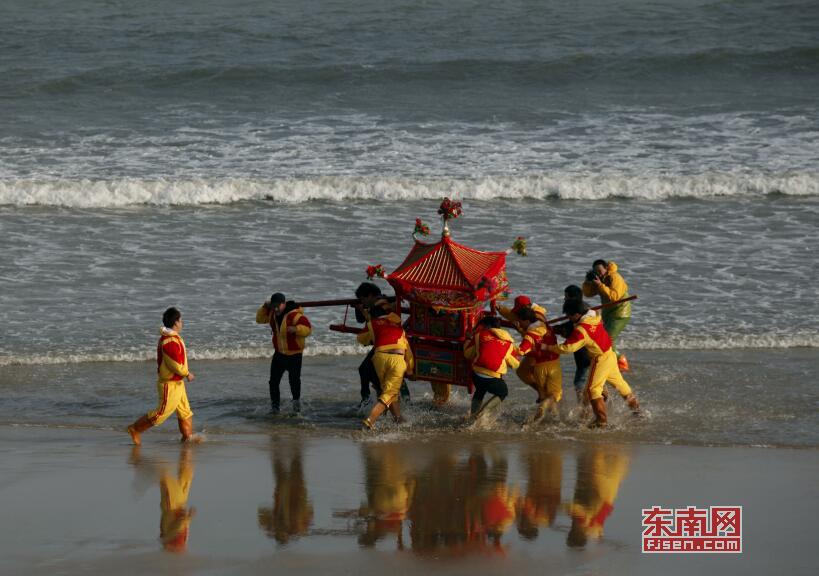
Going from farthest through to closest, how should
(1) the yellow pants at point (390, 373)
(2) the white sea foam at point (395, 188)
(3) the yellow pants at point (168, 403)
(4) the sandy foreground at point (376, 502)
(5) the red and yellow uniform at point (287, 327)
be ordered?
(2) the white sea foam at point (395, 188) → (5) the red and yellow uniform at point (287, 327) → (1) the yellow pants at point (390, 373) → (3) the yellow pants at point (168, 403) → (4) the sandy foreground at point (376, 502)

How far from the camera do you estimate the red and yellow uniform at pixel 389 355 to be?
10.3 metres

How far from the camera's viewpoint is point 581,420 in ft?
34.8

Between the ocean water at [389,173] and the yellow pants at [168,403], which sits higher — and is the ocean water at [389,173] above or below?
above

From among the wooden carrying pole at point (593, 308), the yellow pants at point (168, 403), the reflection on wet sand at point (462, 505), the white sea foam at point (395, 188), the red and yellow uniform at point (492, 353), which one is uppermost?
the white sea foam at point (395, 188)

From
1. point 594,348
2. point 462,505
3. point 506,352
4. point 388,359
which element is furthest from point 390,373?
point 462,505

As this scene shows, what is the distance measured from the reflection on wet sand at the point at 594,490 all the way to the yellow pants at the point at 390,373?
1.72 metres

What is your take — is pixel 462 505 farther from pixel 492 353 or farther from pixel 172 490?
pixel 492 353

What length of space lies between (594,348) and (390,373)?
1.76 meters

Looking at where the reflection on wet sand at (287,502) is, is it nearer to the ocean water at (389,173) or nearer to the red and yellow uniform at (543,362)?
the ocean water at (389,173)

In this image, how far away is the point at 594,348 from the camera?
10297mm

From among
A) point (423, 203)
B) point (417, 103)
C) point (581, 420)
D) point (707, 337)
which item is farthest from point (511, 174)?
point (581, 420)

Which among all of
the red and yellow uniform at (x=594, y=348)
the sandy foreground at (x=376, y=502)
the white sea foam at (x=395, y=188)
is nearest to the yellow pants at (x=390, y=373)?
the sandy foreground at (x=376, y=502)

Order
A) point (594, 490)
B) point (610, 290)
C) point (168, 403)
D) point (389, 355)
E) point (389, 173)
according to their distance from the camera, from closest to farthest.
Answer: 1. point (594, 490)
2. point (168, 403)
3. point (389, 355)
4. point (610, 290)
5. point (389, 173)

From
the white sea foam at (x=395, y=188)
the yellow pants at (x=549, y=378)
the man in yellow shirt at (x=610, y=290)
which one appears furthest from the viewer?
the white sea foam at (x=395, y=188)
